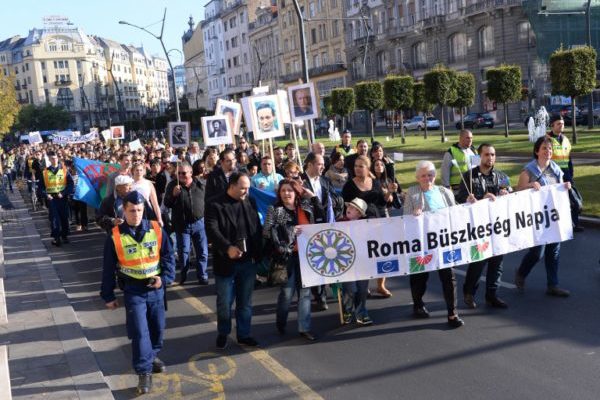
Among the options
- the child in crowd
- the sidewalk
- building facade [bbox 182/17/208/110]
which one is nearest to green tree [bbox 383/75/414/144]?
the sidewalk

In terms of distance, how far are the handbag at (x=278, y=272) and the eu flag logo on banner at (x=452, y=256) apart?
167 cm

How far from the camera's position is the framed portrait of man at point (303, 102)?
11.8m

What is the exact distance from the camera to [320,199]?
24.3 feet

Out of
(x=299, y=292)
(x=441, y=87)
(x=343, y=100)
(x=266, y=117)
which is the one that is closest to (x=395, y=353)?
(x=299, y=292)

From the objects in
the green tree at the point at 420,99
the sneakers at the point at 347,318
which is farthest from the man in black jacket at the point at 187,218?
the green tree at the point at 420,99

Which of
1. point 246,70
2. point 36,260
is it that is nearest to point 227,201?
point 36,260

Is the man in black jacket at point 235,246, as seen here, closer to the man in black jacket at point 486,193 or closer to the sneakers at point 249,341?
the sneakers at point 249,341

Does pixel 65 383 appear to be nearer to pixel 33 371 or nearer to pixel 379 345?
pixel 33 371

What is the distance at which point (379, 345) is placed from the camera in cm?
642

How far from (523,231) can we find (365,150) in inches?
134

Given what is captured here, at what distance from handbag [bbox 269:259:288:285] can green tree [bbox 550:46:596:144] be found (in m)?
20.6

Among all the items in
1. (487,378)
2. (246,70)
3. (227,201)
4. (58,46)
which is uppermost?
(58,46)

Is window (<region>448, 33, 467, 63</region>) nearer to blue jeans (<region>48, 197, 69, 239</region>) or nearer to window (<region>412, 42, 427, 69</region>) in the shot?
window (<region>412, 42, 427, 69</region>)

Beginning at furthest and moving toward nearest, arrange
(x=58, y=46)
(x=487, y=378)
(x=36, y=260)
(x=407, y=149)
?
(x=58, y=46), (x=407, y=149), (x=36, y=260), (x=487, y=378)
